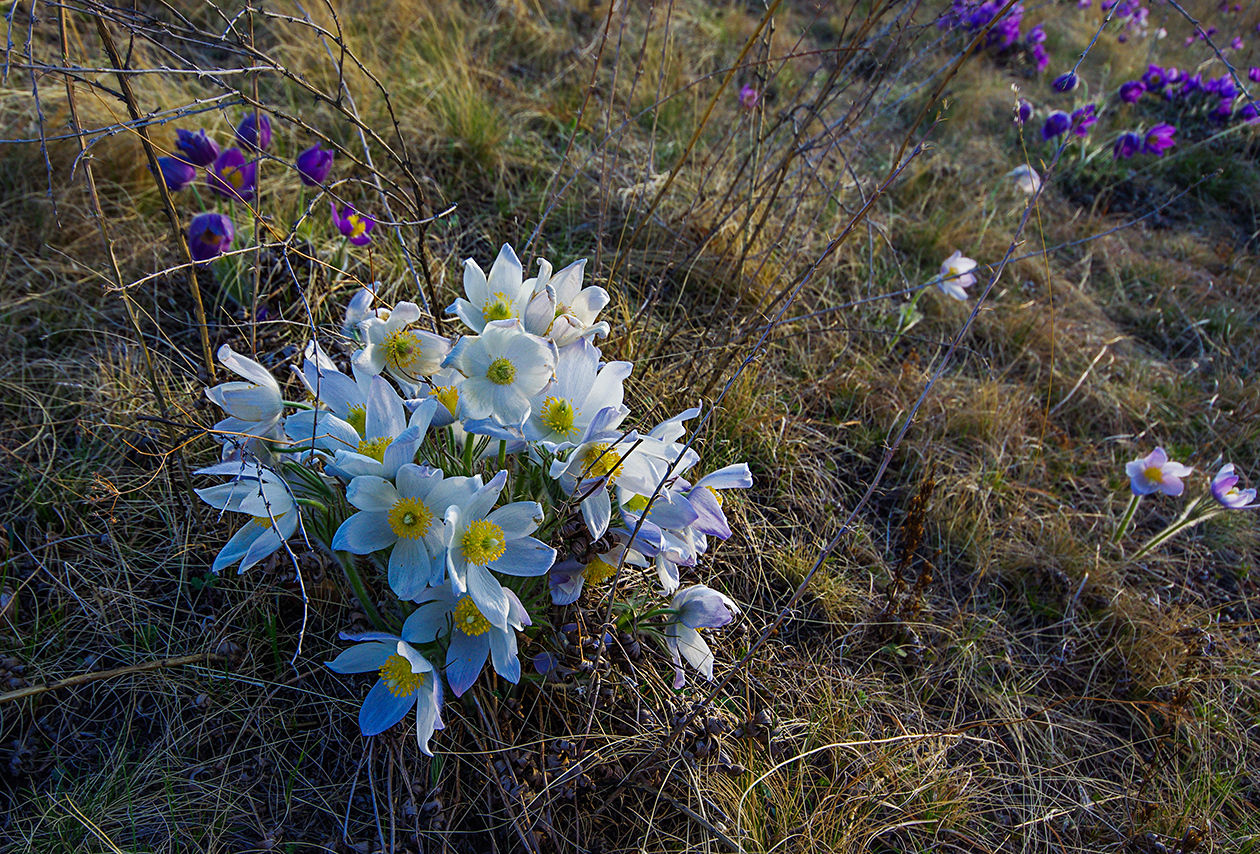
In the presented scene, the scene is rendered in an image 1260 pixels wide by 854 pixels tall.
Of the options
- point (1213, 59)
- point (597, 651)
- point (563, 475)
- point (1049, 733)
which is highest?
point (1213, 59)

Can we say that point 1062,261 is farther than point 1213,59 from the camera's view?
No

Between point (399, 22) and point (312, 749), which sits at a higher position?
point (399, 22)

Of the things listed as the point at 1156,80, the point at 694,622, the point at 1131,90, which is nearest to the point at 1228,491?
the point at 694,622

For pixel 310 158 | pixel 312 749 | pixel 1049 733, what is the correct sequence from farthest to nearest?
pixel 310 158
pixel 1049 733
pixel 312 749

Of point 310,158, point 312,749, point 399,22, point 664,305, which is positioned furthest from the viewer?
point 399,22

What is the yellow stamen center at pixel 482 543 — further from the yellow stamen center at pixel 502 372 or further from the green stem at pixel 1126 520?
the green stem at pixel 1126 520

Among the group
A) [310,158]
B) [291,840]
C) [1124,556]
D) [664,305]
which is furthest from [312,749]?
[1124,556]

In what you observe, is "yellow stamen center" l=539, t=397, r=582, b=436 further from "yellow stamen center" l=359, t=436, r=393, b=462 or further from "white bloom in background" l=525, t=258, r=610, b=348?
"yellow stamen center" l=359, t=436, r=393, b=462

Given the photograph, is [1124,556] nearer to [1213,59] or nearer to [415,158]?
[415,158]
